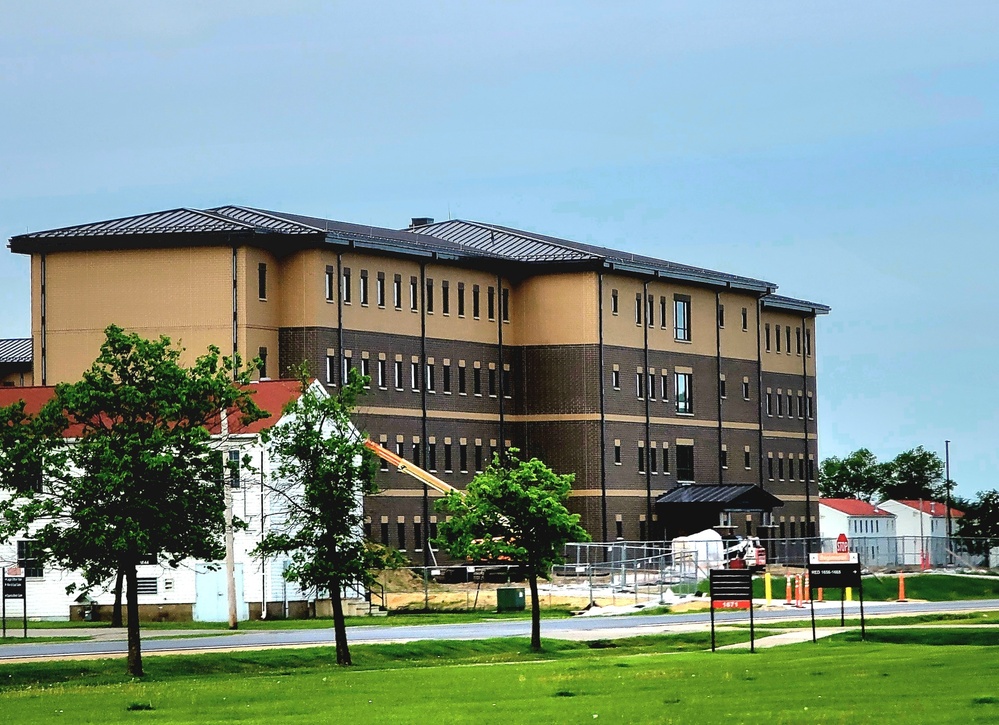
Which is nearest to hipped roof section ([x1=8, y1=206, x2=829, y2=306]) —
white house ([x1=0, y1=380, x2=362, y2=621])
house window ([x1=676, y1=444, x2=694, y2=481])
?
house window ([x1=676, y1=444, x2=694, y2=481])

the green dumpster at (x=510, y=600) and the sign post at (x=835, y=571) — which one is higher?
the sign post at (x=835, y=571)

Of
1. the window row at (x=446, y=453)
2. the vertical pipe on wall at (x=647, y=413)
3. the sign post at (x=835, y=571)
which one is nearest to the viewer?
the sign post at (x=835, y=571)

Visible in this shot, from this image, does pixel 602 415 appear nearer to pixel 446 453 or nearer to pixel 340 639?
pixel 446 453

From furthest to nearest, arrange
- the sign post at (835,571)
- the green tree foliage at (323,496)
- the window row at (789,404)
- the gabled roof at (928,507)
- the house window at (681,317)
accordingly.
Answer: the gabled roof at (928,507)
the window row at (789,404)
the house window at (681,317)
the sign post at (835,571)
the green tree foliage at (323,496)

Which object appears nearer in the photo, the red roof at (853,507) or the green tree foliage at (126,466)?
the green tree foliage at (126,466)

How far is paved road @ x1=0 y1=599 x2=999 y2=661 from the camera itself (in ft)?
169

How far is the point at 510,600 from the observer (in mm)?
78250

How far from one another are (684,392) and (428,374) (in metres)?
18.9

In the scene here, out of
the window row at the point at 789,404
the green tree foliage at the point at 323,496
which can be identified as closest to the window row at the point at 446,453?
the window row at the point at 789,404

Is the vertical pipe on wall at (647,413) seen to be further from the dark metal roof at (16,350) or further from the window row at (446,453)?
the dark metal roof at (16,350)

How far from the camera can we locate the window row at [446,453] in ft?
315

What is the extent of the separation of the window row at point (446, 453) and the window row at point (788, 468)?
76.9 feet

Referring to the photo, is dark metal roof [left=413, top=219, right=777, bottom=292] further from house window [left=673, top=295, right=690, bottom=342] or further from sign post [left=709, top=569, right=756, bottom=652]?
sign post [left=709, top=569, right=756, bottom=652]

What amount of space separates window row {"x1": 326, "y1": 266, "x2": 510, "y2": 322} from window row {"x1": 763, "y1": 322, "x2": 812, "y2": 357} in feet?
76.4
